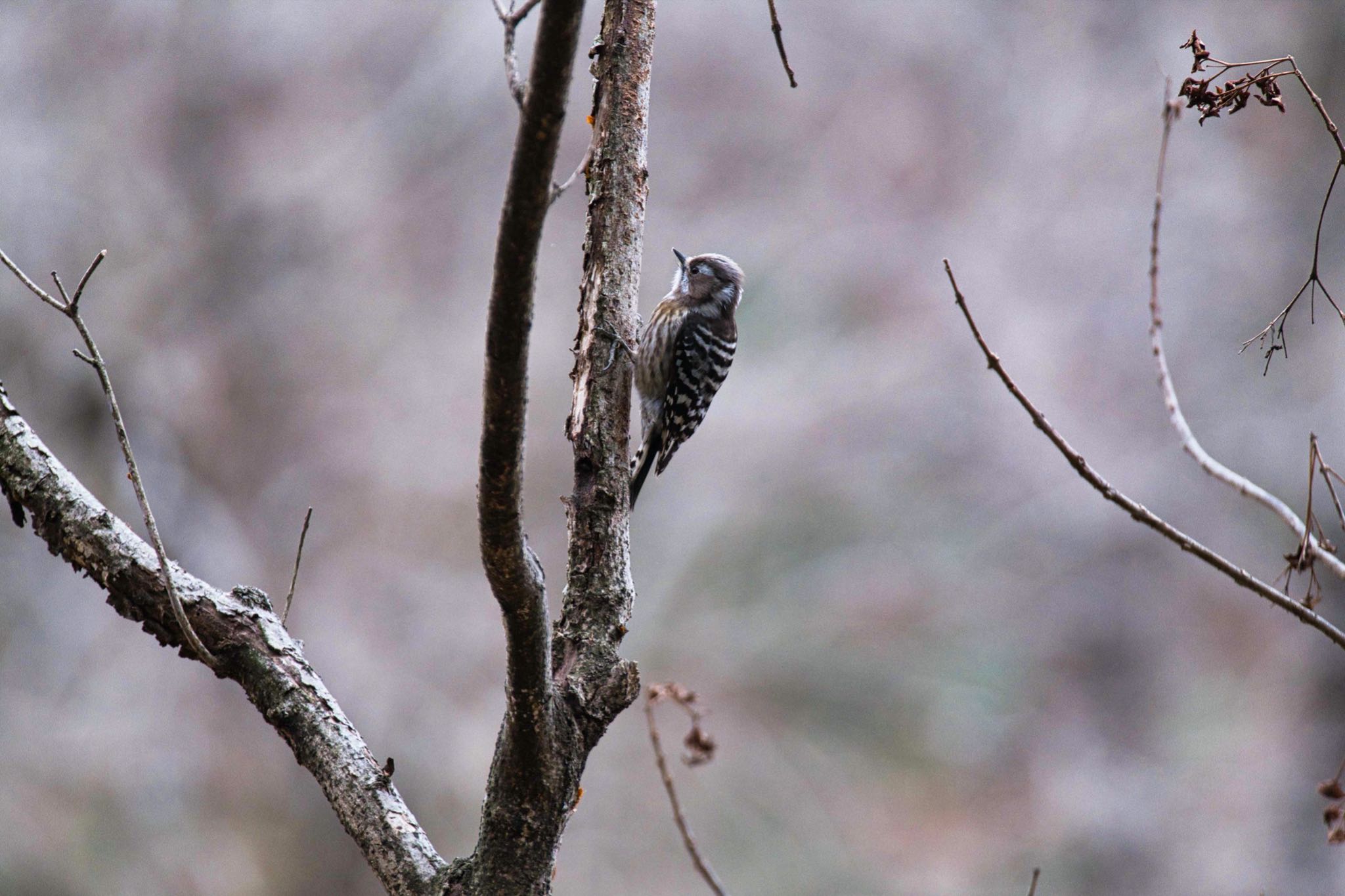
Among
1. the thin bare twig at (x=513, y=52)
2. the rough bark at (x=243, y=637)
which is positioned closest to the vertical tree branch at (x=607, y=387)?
the rough bark at (x=243, y=637)

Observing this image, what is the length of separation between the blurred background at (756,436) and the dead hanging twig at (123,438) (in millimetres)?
6026

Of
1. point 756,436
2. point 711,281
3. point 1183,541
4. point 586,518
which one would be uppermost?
point 756,436

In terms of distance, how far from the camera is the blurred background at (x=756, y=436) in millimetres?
7422

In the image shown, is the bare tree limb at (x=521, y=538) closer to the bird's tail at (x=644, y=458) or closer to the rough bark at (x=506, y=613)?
the rough bark at (x=506, y=613)

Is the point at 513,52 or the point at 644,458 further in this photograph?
the point at 644,458

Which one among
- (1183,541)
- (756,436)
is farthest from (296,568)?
(756,436)

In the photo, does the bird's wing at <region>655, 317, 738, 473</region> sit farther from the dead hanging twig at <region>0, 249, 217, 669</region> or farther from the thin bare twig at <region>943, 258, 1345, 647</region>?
the thin bare twig at <region>943, 258, 1345, 647</region>

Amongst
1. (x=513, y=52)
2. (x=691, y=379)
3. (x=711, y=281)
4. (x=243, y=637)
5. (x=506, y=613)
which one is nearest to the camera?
(x=513, y=52)

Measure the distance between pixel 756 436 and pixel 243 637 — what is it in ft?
21.8

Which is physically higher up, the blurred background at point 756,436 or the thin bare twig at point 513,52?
the blurred background at point 756,436

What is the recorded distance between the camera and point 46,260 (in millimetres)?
8227

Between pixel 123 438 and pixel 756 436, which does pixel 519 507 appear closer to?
Result: pixel 123 438

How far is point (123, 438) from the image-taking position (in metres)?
1.76

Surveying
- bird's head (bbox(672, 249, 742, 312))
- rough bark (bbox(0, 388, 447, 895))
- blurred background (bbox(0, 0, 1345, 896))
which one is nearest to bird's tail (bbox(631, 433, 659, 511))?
bird's head (bbox(672, 249, 742, 312))
